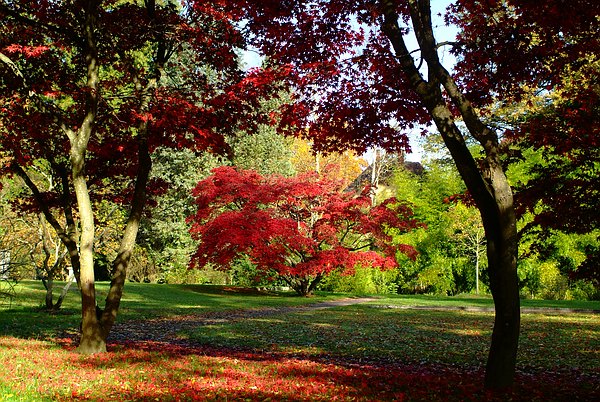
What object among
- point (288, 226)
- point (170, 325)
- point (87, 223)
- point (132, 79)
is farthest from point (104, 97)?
point (288, 226)

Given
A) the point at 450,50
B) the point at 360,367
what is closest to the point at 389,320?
the point at 360,367

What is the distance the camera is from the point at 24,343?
9055mm

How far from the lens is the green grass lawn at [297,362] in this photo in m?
5.93

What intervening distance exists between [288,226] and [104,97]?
1659 centimetres

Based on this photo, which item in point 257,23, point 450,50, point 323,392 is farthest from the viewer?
point 257,23

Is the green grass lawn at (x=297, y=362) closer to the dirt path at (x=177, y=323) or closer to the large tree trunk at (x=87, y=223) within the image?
the large tree trunk at (x=87, y=223)

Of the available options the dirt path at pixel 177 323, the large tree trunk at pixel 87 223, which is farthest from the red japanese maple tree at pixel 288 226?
the large tree trunk at pixel 87 223

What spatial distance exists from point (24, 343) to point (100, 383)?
151 inches

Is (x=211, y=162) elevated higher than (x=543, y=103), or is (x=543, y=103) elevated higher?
(x=543, y=103)

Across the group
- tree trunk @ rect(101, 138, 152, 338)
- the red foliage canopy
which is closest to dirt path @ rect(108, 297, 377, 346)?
tree trunk @ rect(101, 138, 152, 338)

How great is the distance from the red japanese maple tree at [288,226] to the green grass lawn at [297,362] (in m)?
8.27

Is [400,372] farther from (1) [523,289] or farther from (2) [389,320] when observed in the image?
(1) [523,289]

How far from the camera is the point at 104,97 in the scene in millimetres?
9109

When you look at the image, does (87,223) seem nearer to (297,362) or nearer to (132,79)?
(132,79)
